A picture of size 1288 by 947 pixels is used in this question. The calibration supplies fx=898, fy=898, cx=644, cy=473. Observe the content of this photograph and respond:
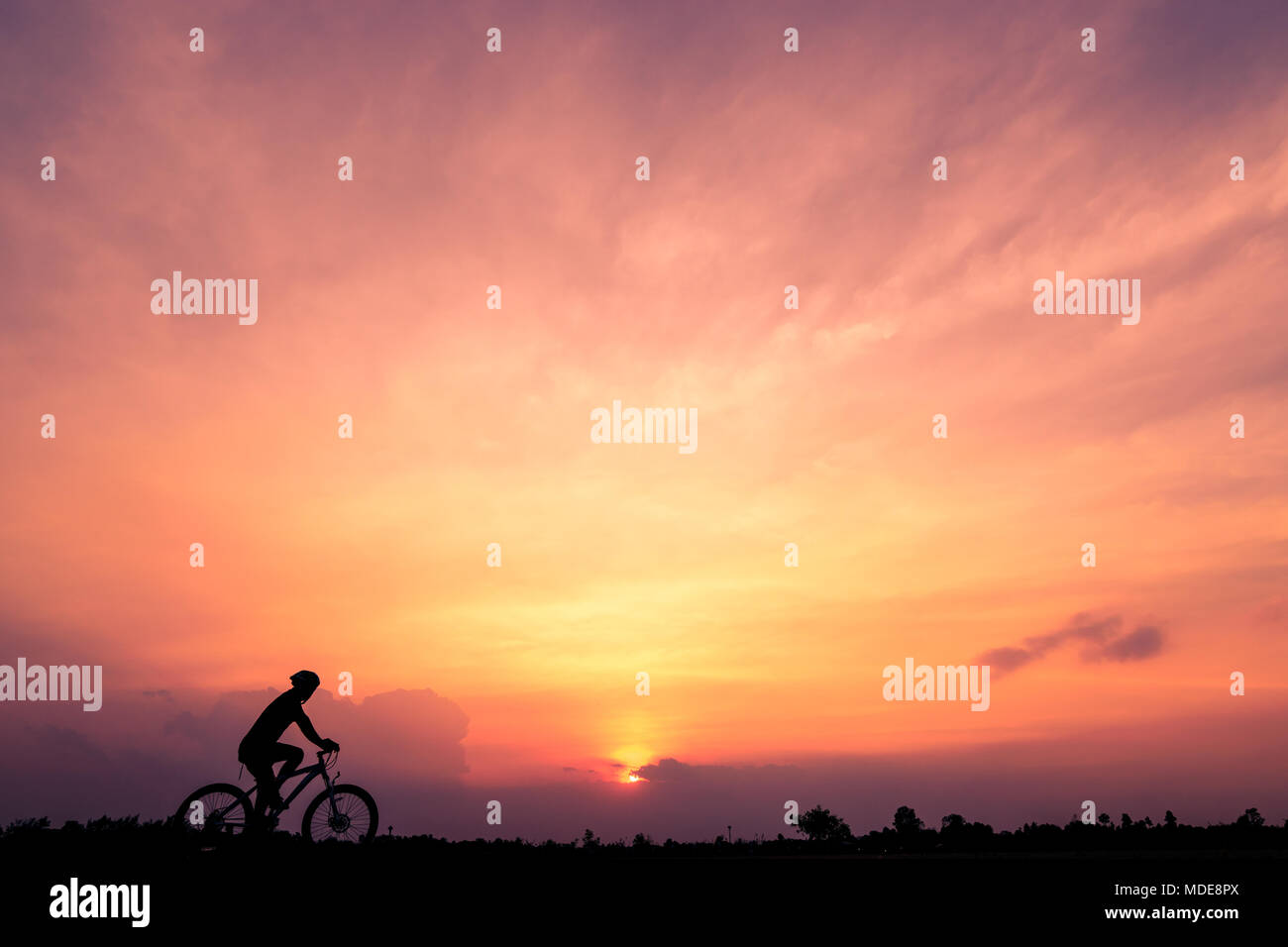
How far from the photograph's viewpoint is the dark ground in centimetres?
985

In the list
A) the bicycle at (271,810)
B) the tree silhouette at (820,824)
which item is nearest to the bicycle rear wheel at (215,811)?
the bicycle at (271,810)

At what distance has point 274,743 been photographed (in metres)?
16.8

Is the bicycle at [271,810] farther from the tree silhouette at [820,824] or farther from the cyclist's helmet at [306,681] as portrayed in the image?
the tree silhouette at [820,824]

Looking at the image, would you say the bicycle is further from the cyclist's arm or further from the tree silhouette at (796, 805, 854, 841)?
the tree silhouette at (796, 805, 854, 841)

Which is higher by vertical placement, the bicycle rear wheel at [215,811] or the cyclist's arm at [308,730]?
the cyclist's arm at [308,730]

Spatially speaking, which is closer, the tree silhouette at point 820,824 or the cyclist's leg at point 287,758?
the cyclist's leg at point 287,758

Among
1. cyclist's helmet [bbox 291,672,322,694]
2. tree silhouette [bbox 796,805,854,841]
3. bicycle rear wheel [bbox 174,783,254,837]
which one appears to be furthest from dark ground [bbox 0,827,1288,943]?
tree silhouette [bbox 796,805,854,841]

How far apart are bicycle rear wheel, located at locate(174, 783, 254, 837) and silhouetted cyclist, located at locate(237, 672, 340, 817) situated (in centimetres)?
28
